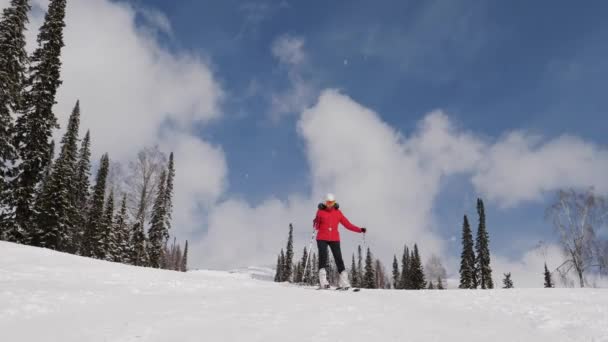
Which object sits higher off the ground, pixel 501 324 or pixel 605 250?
pixel 605 250

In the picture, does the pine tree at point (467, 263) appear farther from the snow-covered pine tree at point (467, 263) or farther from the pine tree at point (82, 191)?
the pine tree at point (82, 191)

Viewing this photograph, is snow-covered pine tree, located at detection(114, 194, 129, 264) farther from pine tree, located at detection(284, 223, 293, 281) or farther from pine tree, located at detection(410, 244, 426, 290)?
pine tree, located at detection(284, 223, 293, 281)

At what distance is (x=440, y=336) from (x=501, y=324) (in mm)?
1303

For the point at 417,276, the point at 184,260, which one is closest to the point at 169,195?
the point at 417,276

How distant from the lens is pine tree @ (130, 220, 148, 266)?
50812mm

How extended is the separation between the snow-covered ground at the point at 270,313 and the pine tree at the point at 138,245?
44.4 metres

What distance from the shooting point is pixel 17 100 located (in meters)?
26.1

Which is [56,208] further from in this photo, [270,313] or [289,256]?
[289,256]

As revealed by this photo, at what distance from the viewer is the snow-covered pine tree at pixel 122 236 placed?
5200 centimetres

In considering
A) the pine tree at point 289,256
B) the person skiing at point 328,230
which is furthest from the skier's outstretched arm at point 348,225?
the pine tree at point 289,256

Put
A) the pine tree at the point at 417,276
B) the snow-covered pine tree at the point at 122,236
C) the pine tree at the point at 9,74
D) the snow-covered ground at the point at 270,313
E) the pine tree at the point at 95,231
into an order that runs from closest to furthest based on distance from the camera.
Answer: the snow-covered ground at the point at 270,313, the pine tree at the point at 9,74, the pine tree at the point at 95,231, the snow-covered pine tree at the point at 122,236, the pine tree at the point at 417,276

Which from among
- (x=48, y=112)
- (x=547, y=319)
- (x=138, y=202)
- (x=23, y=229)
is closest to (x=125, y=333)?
(x=547, y=319)

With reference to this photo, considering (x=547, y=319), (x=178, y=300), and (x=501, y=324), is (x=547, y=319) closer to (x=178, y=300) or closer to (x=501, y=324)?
(x=501, y=324)

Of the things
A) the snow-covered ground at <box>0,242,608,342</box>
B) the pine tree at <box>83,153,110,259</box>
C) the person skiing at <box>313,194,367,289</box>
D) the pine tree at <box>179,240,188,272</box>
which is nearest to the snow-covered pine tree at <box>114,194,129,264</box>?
the pine tree at <box>83,153,110,259</box>
